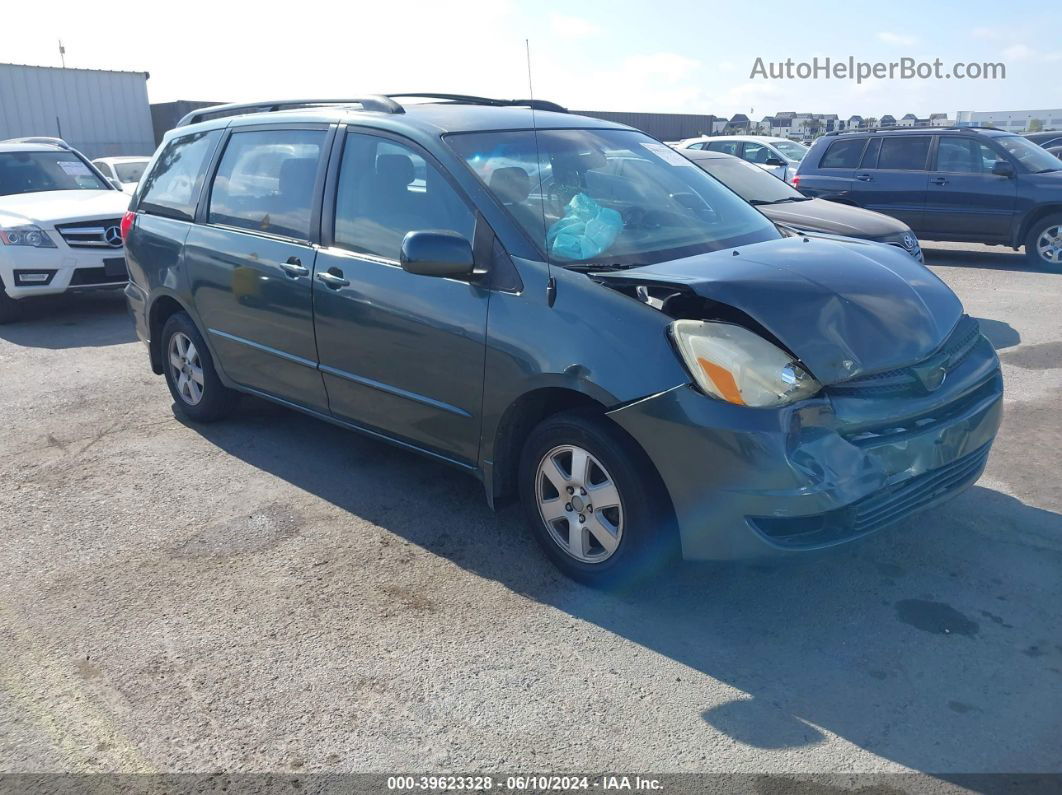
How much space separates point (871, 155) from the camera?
40.4ft

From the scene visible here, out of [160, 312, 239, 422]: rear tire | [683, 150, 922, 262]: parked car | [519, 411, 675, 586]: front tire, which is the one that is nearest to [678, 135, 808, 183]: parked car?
[683, 150, 922, 262]: parked car

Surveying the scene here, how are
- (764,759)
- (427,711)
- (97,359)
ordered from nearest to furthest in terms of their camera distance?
1. (764,759)
2. (427,711)
3. (97,359)

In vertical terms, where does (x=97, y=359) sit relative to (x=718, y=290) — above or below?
below

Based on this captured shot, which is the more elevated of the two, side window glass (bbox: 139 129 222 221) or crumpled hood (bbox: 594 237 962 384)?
side window glass (bbox: 139 129 222 221)

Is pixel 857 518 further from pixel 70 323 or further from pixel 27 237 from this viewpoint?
pixel 27 237

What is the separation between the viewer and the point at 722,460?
318cm

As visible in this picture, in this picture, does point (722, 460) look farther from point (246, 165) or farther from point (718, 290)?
point (246, 165)

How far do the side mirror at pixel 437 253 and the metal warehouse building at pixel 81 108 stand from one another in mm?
24287

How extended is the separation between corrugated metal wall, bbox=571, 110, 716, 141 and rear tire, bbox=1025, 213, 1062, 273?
81.4 feet

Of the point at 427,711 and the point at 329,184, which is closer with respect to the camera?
the point at 427,711

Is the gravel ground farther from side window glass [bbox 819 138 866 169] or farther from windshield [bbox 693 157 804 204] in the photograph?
side window glass [bbox 819 138 866 169]

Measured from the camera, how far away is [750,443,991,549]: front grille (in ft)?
10.6

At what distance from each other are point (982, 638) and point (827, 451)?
36.1 inches

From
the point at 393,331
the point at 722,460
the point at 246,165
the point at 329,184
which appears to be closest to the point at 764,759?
the point at 722,460
